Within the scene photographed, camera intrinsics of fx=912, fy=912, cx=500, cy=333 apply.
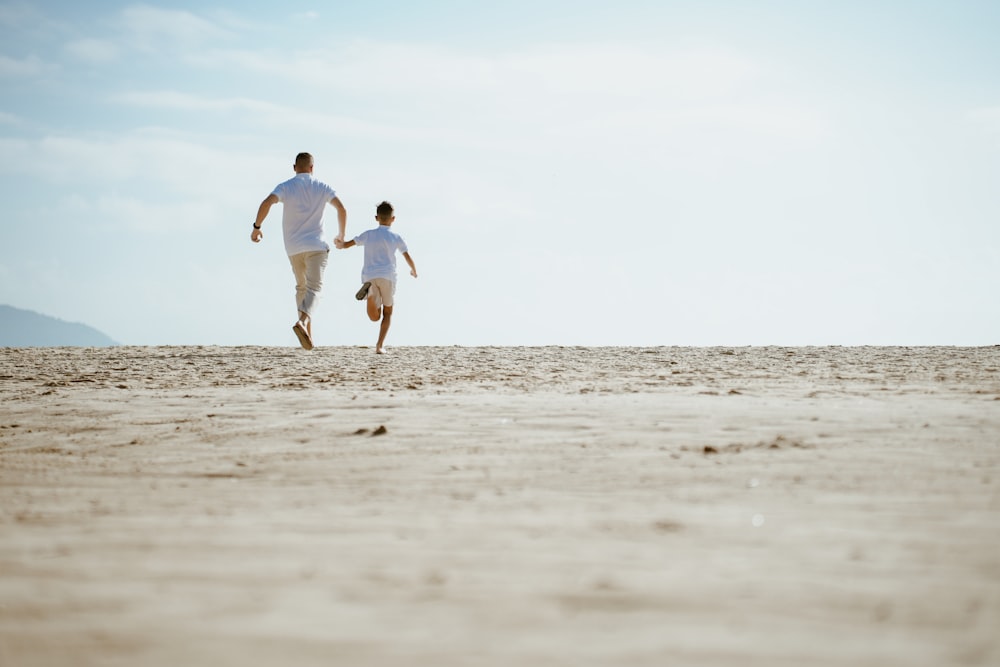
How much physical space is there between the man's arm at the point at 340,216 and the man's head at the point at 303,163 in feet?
1.61

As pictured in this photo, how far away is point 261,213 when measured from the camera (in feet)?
37.3

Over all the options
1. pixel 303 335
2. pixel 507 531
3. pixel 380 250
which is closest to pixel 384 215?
pixel 380 250

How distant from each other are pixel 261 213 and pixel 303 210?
53cm

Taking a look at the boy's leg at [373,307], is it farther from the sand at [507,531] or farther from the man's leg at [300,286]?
the sand at [507,531]

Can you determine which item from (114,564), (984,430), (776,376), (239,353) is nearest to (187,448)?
(114,564)

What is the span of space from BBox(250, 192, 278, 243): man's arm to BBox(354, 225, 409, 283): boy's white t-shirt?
1162mm

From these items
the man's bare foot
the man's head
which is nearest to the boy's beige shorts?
the man's bare foot

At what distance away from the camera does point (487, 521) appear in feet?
10.5

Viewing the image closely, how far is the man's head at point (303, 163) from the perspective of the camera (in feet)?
38.3

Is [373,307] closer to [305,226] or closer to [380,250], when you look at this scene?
[380,250]

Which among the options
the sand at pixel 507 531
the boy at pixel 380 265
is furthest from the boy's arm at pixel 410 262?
the sand at pixel 507 531

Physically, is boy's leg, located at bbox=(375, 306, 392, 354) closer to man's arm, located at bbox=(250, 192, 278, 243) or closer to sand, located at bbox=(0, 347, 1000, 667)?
man's arm, located at bbox=(250, 192, 278, 243)

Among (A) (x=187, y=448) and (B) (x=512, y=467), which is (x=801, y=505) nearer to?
(B) (x=512, y=467)

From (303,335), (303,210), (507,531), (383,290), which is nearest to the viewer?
(507,531)
